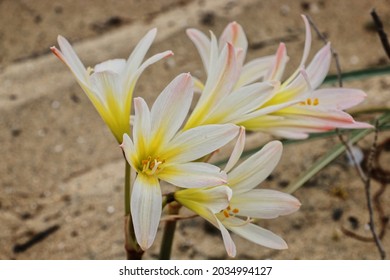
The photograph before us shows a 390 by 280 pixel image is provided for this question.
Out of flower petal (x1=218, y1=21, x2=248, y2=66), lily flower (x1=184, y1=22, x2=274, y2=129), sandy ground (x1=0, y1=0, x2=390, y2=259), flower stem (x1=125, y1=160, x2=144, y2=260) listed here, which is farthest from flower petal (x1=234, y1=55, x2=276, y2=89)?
sandy ground (x1=0, y1=0, x2=390, y2=259)

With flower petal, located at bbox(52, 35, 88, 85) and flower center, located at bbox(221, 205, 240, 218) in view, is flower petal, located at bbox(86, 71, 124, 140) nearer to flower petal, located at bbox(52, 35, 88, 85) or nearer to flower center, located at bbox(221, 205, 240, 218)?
flower petal, located at bbox(52, 35, 88, 85)

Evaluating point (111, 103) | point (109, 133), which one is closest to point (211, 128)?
point (111, 103)

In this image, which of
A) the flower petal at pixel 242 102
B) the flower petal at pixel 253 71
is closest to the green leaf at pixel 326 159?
the flower petal at pixel 253 71

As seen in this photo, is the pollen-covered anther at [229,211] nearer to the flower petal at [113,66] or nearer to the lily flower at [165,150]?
the lily flower at [165,150]

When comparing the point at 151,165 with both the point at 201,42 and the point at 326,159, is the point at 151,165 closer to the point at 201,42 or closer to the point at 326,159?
the point at 201,42

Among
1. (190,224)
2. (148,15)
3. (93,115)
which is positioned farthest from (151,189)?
(148,15)
